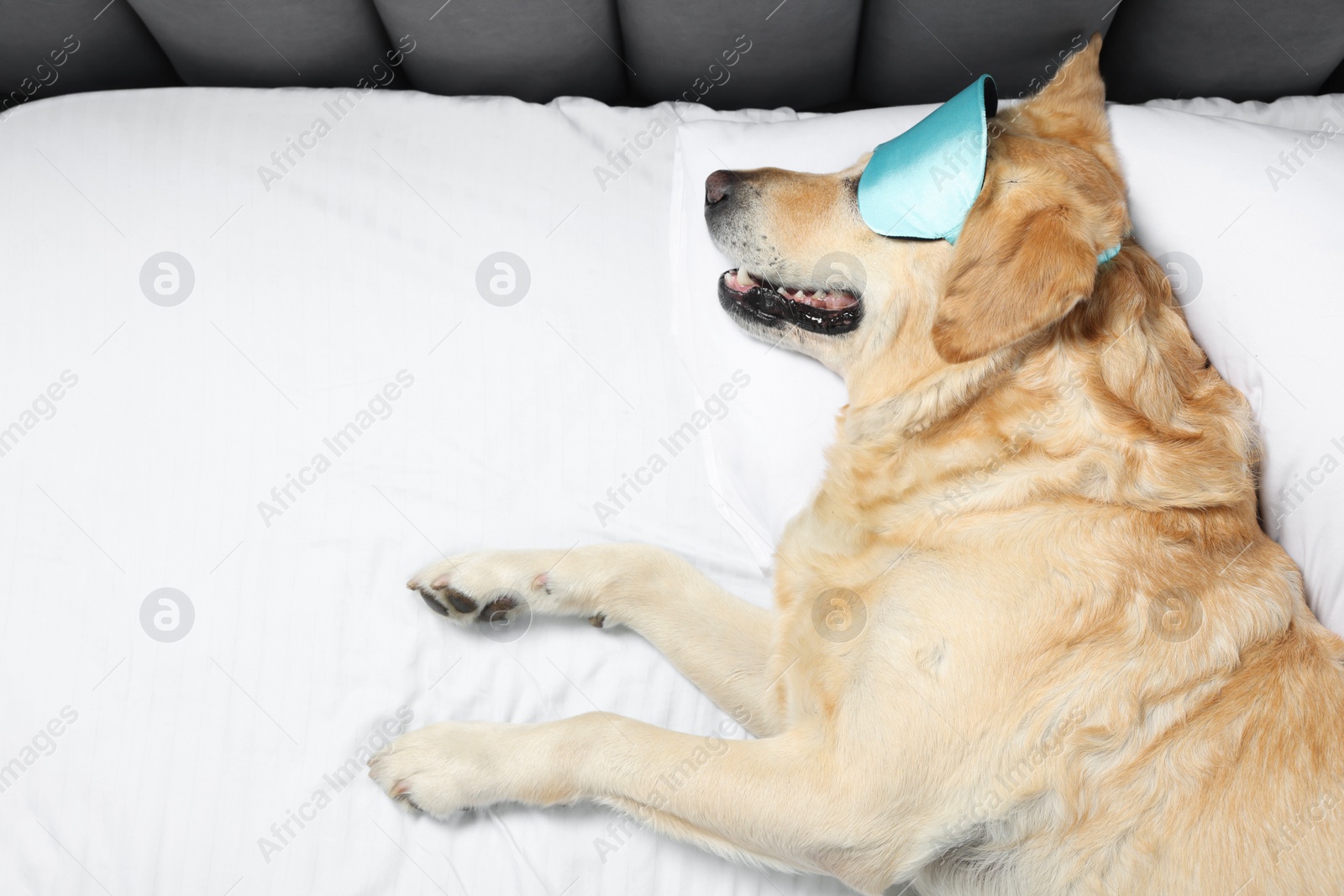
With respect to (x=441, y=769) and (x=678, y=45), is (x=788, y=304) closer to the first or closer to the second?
(x=678, y=45)

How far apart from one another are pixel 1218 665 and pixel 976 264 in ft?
3.55

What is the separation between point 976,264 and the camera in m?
1.98

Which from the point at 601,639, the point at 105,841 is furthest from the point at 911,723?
the point at 105,841

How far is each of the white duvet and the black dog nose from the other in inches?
16.1

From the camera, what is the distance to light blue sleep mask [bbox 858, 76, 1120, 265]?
1965mm

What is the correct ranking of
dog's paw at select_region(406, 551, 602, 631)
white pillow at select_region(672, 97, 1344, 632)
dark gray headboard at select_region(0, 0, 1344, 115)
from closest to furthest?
1. white pillow at select_region(672, 97, 1344, 632)
2. dog's paw at select_region(406, 551, 602, 631)
3. dark gray headboard at select_region(0, 0, 1344, 115)

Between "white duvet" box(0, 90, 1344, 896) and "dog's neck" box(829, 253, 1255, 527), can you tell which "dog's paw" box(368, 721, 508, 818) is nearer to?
"white duvet" box(0, 90, 1344, 896)

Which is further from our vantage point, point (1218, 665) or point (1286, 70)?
point (1286, 70)

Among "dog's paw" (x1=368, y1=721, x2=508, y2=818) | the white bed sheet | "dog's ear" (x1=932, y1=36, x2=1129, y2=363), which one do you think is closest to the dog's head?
"dog's ear" (x1=932, y1=36, x2=1129, y2=363)

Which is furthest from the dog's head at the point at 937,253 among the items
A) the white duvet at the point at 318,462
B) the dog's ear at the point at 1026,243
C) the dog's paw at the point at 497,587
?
the dog's paw at the point at 497,587

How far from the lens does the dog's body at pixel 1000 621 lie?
5.89 ft

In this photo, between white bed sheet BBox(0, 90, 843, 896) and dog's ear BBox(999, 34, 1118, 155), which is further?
dog's ear BBox(999, 34, 1118, 155)

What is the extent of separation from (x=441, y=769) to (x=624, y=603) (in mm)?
638

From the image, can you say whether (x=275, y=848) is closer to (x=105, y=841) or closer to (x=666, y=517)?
(x=105, y=841)
